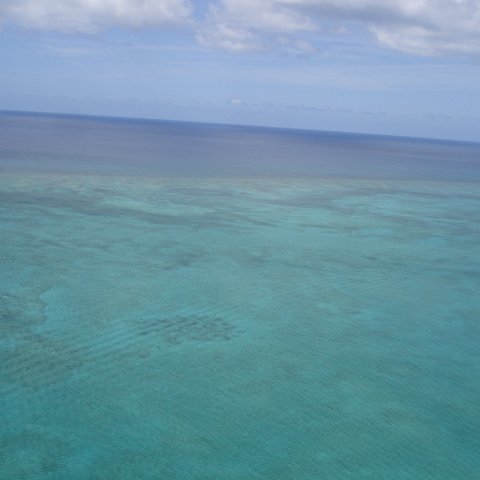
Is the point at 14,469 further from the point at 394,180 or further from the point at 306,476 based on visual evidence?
the point at 394,180

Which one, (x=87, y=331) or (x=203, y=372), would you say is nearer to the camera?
(x=203, y=372)

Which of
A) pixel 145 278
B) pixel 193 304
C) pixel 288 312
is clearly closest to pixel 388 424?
pixel 288 312

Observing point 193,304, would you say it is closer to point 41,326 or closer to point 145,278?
point 145,278

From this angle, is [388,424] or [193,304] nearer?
[388,424]

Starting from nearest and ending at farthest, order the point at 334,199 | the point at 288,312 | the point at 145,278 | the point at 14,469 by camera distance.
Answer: the point at 14,469 < the point at 288,312 < the point at 145,278 < the point at 334,199

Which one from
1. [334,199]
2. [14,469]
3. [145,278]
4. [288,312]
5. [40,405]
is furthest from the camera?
[334,199]

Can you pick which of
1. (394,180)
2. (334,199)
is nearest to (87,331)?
Answer: (334,199)
